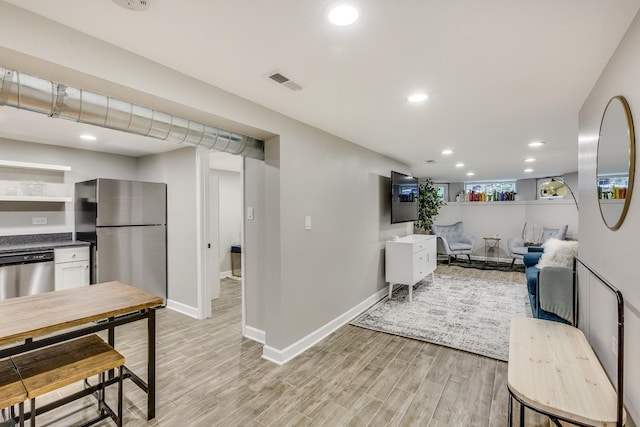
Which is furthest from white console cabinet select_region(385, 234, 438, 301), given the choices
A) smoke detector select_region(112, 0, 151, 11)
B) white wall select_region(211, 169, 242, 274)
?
smoke detector select_region(112, 0, 151, 11)

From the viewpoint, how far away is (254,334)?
10.4 feet

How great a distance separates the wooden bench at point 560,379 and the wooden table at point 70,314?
7.01ft

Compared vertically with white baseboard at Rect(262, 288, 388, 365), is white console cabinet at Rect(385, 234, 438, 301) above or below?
above

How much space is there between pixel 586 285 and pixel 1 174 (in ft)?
19.8

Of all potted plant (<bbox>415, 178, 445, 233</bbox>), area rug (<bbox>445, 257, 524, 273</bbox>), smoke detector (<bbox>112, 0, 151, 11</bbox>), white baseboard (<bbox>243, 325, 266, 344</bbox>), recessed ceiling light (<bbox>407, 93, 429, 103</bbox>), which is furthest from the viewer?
potted plant (<bbox>415, 178, 445, 233</bbox>)

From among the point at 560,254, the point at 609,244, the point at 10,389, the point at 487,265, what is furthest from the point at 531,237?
the point at 10,389

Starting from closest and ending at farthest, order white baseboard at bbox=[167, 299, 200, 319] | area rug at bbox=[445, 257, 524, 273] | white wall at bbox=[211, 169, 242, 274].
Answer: white baseboard at bbox=[167, 299, 200, 319], white wall at bbox=[211, 169, 242, 274], area rug at bbox=[445, 257, 524, 273]

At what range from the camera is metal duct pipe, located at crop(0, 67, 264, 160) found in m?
1.40

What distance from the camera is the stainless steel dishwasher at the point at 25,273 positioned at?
3.16 metres

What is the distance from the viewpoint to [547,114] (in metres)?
2.68

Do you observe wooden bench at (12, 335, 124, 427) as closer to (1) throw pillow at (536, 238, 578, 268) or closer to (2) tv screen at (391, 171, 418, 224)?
(2) tv screen at (391, 171, 418, 224)

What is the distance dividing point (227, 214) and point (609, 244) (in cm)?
563

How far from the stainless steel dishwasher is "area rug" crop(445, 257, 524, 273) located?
7.51 meters

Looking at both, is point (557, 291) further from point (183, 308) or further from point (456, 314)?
point (183, 308)
